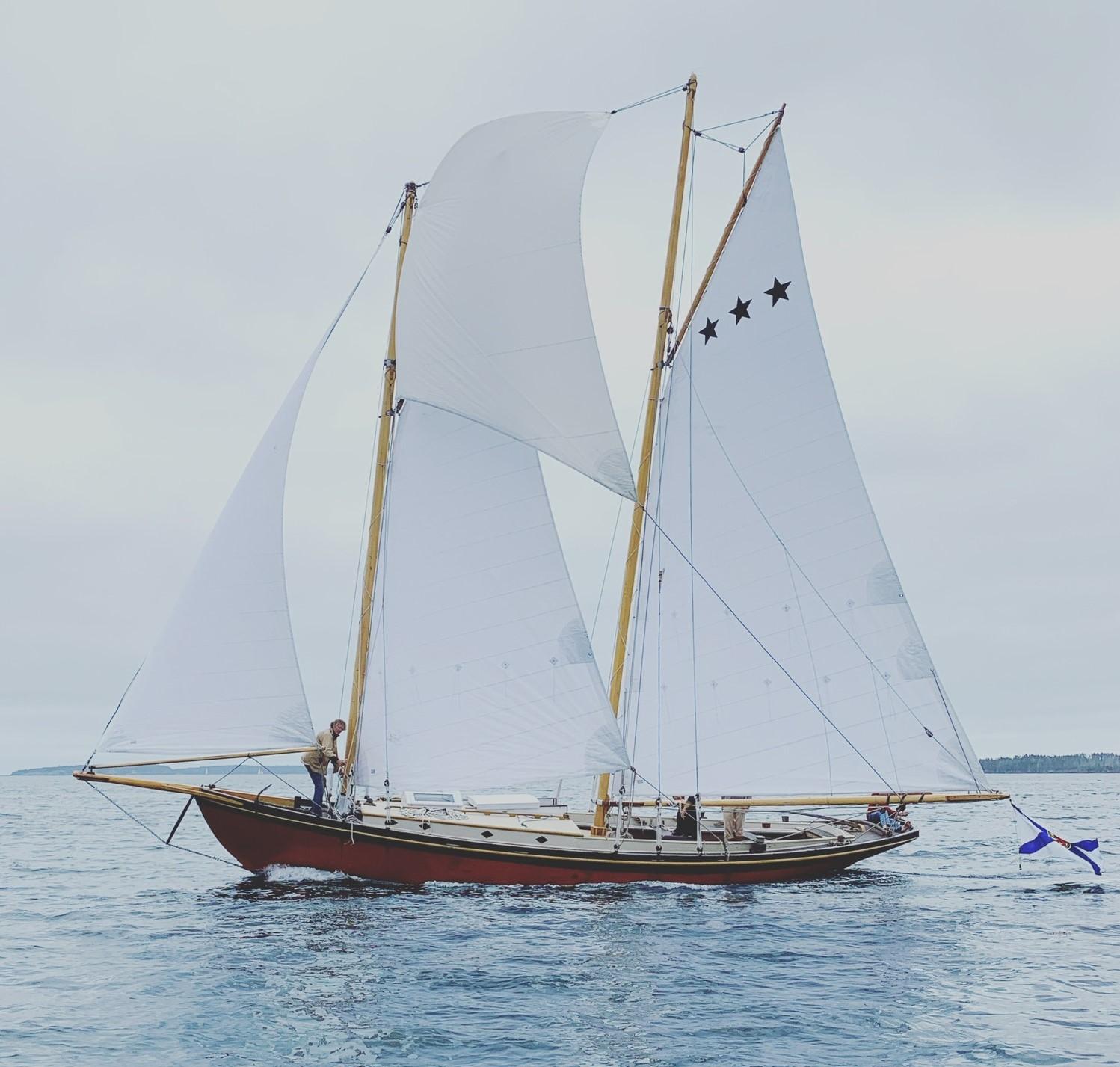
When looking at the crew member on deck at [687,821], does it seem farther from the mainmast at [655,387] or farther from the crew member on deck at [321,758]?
the crew member on deck at [321,758]

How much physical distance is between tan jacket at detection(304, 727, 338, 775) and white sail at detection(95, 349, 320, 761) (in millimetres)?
1110

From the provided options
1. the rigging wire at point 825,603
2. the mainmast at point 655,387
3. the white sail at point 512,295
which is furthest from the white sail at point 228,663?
the rigging wire at point 825,603

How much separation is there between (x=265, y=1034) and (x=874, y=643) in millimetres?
16293

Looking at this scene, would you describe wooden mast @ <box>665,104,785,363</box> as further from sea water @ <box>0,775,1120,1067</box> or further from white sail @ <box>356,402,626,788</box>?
sea water @ <box>0,775,1120,1067</box>

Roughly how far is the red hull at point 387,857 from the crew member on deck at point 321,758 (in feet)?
1.76

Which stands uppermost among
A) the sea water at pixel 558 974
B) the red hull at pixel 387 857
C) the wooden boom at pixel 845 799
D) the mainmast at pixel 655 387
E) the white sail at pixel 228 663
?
the mainmast at pixel 655 387

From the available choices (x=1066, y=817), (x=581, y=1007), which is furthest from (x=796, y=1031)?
(x=1066, y=817)

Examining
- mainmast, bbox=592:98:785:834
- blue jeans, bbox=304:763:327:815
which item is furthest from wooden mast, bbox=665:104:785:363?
blue jeans, bbox=304:763:327:815

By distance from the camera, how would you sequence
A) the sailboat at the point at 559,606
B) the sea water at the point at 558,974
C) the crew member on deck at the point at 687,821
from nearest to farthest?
1. the sea water at the point at 558,974
2. the sailboat at the point at 559,606
3. the crew member on deck at the point at 687,821

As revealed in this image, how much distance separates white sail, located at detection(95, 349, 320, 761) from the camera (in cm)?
2291

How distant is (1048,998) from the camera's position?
56.5ft

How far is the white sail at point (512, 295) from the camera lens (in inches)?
952

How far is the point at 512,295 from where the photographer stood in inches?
985

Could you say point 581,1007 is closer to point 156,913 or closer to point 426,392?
point 156,913
